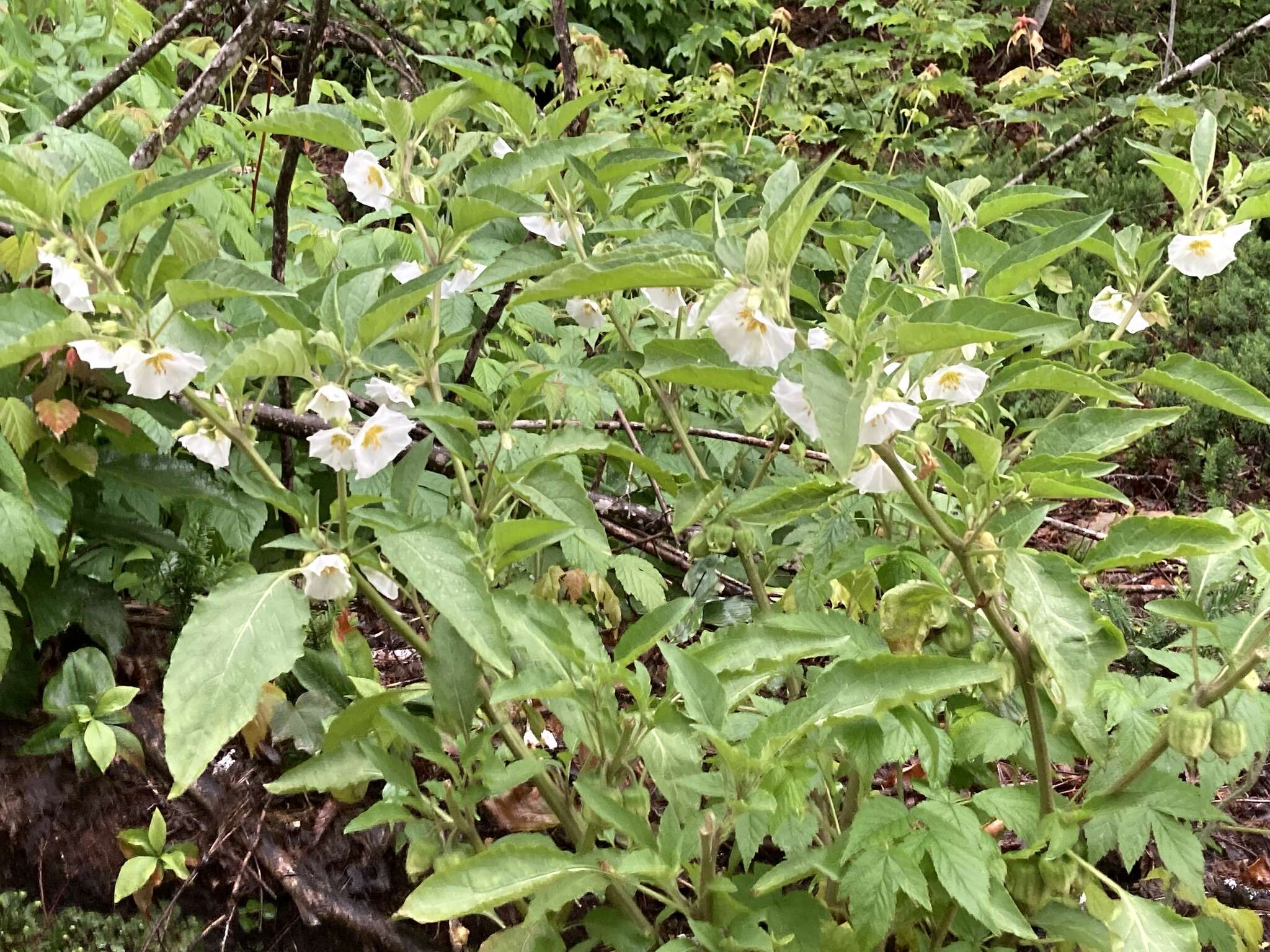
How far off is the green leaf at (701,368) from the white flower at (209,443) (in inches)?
19.4

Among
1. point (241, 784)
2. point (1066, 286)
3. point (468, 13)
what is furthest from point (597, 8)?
point (241, 784)

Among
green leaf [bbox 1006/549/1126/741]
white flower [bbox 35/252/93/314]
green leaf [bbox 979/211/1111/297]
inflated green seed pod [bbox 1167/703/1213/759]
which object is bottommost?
inflated green seed pod [bbox 1167/703/1213/759]

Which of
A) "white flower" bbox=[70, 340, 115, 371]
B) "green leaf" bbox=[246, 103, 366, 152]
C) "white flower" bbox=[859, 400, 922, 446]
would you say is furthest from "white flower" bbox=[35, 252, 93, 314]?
"white flower" bbox=[859, 400, 922, 446]

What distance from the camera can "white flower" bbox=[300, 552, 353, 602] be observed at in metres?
1.04

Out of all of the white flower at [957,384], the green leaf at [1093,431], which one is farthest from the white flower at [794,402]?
the green leaf at [1093,431]

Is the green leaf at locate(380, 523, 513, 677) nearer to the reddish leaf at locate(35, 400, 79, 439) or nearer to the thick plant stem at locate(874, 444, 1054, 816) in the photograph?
the thick plant stem at locate(874, 444, 1054, 816)

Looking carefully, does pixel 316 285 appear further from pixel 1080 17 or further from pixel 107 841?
pixel 1080 17

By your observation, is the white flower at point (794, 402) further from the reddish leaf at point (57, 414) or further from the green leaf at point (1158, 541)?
the reddish leaf at point (57, 414)

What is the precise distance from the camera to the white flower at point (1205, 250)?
129cm

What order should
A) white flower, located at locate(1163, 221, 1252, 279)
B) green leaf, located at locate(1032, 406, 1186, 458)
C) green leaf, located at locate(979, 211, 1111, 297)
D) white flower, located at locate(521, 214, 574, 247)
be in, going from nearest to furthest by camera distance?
green leaf, located at locate(979, 211, 1111, 297) < green leaf, located at locate(1032, 406, 1186, 458) < white flower, located at locate(1163, 221, 1252, 279) < white flower, located at locate(521, 214, 574, 247)

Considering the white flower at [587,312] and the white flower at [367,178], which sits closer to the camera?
the white flower at [367,178]

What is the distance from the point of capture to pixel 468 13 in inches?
245

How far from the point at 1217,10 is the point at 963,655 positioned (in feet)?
21.1

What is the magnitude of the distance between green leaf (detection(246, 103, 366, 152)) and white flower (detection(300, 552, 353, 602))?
1.62ft
